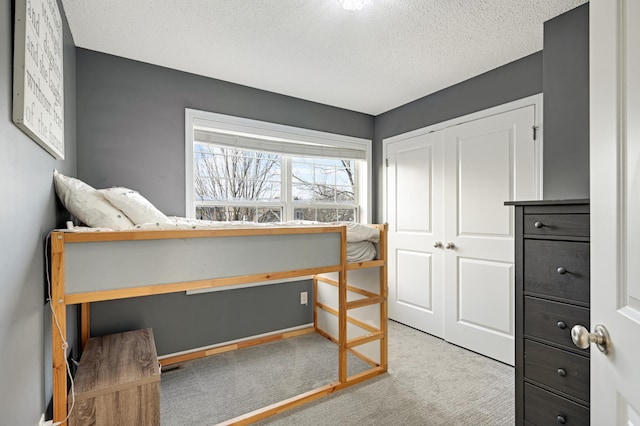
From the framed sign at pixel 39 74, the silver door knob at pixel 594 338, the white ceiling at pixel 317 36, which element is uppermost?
the white ceiling at pixel 317 36

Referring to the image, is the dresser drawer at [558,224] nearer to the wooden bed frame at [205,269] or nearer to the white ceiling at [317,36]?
the wooden bed frame at [205,269]

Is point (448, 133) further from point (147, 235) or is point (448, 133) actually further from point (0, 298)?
point (0, 298)

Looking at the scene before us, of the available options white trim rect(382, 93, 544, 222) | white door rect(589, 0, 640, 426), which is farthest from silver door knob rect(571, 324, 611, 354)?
white trim rect(382, 93, 544, 222)

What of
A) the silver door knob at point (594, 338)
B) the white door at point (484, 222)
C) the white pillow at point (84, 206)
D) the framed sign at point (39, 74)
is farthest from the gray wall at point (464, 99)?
the framed sign at point (39, 74)

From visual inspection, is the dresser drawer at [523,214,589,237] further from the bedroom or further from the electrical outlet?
the electrical outlet

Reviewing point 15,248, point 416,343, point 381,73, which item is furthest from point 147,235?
point 416,343

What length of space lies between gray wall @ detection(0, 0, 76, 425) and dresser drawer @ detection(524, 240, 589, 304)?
6.57 ft

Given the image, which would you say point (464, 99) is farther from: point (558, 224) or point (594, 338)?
point (594, 338)

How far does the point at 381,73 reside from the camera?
2.62 m

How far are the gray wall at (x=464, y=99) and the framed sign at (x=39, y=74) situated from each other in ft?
9.36

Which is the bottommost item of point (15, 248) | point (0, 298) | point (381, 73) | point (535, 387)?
point (535, 387)

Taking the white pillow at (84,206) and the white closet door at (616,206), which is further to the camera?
the white pillow at (84,206)

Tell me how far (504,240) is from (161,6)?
285 centimetres

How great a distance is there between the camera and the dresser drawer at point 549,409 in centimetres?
131
